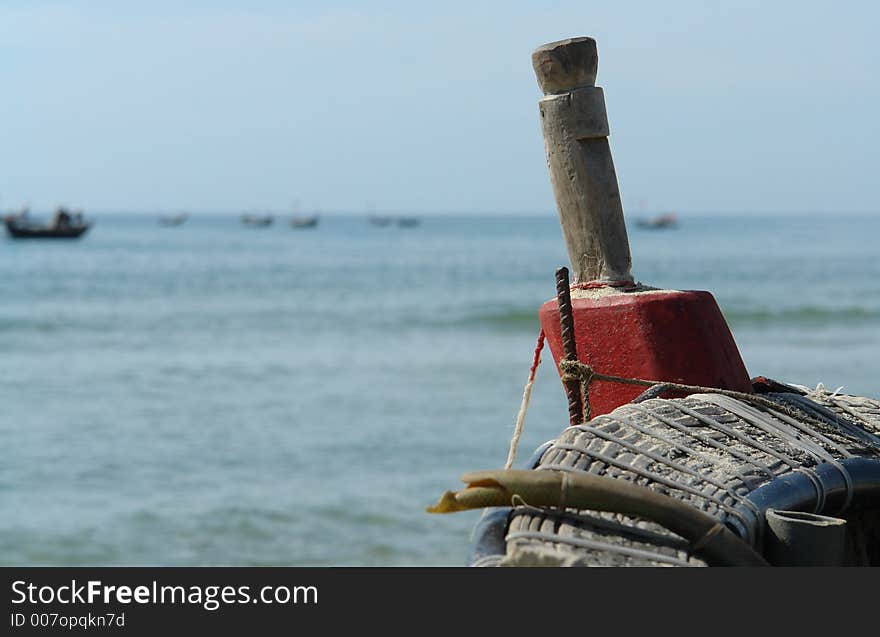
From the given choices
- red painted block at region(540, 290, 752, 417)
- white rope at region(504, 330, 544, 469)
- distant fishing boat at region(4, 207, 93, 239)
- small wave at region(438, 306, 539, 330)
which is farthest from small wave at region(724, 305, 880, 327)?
distant fishing boat at region(4, 207, 93, 239)

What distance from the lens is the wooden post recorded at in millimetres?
2549

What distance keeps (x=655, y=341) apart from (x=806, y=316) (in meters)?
26.6

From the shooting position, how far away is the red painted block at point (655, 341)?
7.74ft

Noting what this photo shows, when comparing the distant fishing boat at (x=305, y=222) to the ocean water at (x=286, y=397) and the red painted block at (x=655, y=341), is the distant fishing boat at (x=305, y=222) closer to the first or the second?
the ocean water at (x=286, y=397)

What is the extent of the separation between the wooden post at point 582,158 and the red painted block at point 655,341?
0.16 metres

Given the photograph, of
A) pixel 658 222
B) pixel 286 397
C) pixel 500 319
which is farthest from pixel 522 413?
pixel 658 222

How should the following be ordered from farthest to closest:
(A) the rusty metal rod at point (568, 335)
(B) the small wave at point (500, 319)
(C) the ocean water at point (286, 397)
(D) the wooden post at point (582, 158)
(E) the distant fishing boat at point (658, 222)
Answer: (E) the distant fishing boat at point (658, 222) < (B) the small wave at point (500, 319) < (C) the ocean water at point (286, 397) < (D) the wooden post at point (582, 158) < (A) the rusty metal rod at point (568, 335)

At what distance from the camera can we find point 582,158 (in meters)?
2.58

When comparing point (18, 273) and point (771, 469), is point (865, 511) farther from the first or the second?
point (18, 273)

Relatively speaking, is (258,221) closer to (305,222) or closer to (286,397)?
(305,222)

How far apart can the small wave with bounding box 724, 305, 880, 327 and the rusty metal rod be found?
79.3ft

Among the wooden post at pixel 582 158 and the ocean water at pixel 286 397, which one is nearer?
the wooden post at pixel 582 158

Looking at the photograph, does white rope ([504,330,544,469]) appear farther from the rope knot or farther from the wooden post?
the wooden post

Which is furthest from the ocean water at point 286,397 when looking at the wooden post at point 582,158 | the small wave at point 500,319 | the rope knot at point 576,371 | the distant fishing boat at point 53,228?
the distant fishing boat at point 53,228
